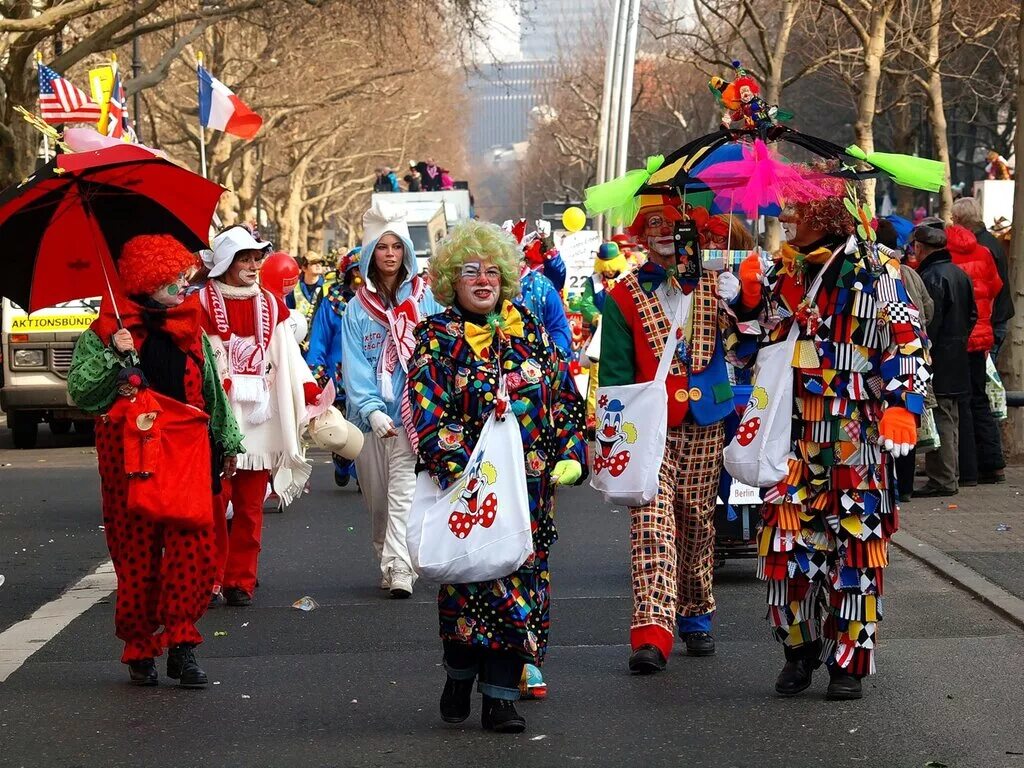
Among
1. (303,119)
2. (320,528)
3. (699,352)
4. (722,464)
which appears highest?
(303,119)

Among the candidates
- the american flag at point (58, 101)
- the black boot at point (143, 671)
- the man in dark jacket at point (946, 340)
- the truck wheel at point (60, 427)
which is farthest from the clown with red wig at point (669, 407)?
the american flag at point (58, 101)

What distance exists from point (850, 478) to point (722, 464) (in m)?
0.90

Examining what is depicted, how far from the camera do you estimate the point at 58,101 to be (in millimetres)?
24125

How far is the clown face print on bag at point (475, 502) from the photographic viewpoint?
18.9 feet

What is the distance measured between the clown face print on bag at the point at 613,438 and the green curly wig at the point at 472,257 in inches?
34.5

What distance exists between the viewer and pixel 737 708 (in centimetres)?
629

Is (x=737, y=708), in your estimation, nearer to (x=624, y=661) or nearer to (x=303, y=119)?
(x=624, y=661)

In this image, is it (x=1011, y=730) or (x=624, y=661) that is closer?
(x=1011, y=730)

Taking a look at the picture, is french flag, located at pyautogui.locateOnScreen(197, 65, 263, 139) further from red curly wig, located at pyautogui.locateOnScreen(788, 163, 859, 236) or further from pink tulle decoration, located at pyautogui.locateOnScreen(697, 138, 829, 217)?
red curly wig, located at pyautogui.locateOnScreen(788, 163, 859, 236)

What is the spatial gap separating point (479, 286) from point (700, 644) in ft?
6.59

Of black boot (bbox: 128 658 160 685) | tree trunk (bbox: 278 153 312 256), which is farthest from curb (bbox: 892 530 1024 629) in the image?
tree trunk (bbox: 278 153 312 256)

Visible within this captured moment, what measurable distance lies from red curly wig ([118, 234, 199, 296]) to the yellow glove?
1735mm

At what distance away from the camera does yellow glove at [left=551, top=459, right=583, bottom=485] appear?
597 cm

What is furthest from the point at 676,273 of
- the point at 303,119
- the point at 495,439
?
the point at 303,119
